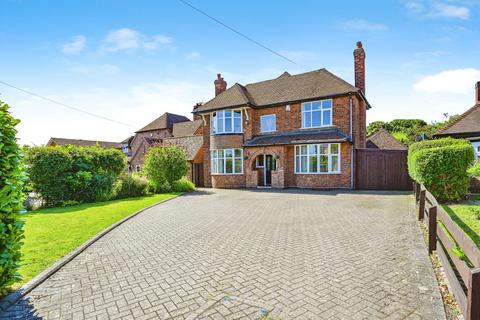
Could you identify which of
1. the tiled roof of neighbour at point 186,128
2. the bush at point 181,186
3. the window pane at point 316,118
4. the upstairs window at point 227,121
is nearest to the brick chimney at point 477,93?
the window pane at point 316,118

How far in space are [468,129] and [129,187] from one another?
78.8 ft

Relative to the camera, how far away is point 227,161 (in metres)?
21.7

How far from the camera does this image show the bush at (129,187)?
16.6 m

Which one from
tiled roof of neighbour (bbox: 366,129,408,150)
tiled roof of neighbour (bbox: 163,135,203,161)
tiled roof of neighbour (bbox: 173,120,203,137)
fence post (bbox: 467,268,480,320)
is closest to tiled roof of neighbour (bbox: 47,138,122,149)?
tiled roof of neighbour (bbox: 173,120,203,137)

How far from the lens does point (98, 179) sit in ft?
50.8

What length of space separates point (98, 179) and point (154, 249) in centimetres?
1111

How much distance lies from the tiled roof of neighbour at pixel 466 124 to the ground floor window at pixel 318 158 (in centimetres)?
990

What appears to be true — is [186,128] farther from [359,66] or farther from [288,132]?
[359,66]

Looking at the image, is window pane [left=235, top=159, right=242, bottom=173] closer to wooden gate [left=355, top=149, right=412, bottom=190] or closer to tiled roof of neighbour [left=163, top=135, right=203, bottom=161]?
tiled roof of neighbour [left=163, top=135, right=203, bottom=161]

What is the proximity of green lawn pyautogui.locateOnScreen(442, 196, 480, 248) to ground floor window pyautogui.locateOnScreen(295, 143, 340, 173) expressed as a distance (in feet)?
26.3

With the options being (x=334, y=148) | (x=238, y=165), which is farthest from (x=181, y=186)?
(x=334, y=148)

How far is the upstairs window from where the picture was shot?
2150 centimetres

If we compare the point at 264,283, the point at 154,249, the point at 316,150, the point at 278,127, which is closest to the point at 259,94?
the point at 278,127

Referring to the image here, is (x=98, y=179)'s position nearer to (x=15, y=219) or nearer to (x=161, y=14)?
(x=161, y=14)
